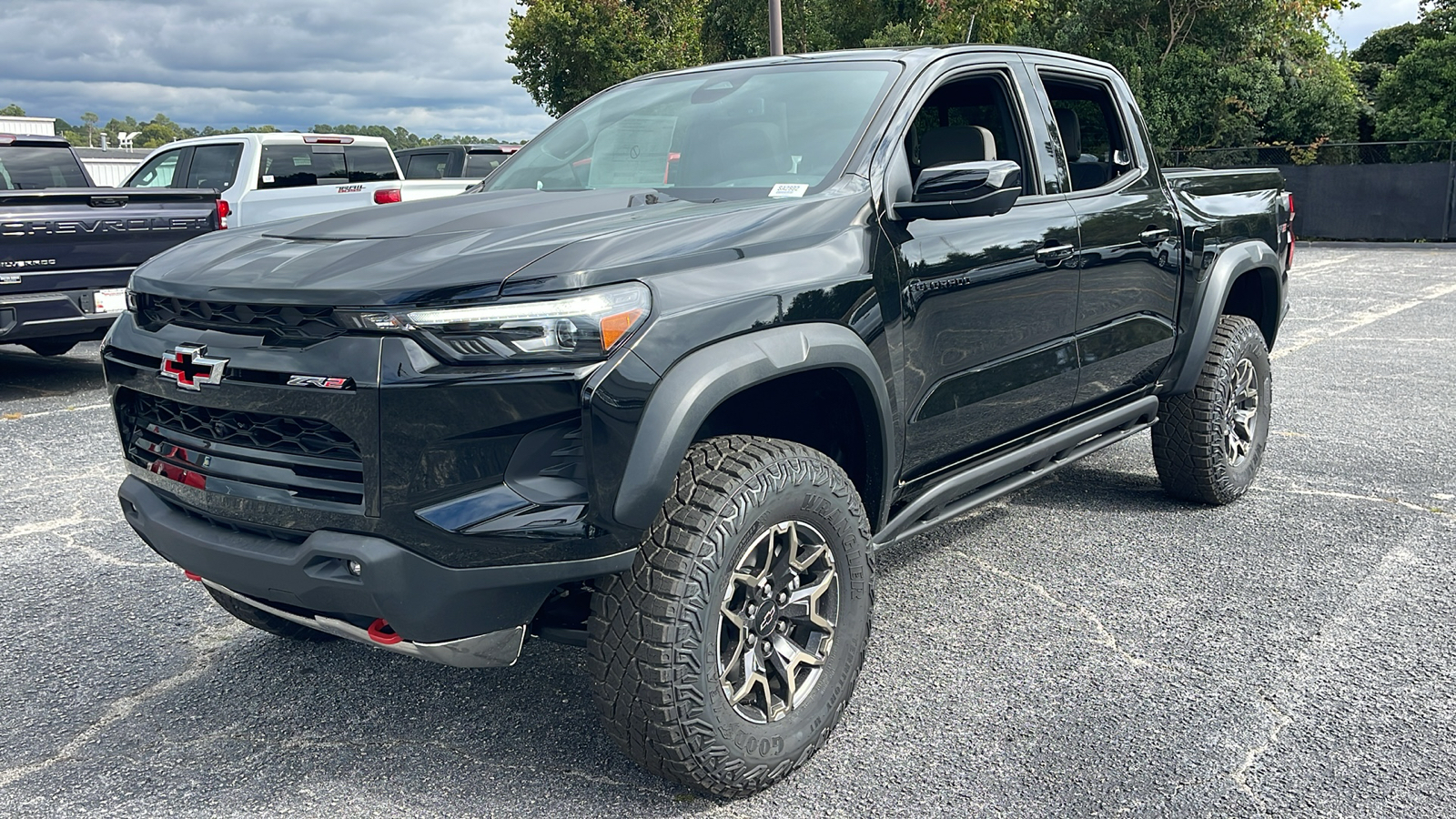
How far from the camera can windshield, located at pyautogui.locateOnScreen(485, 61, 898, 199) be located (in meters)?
3.41

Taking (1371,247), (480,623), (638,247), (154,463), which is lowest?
(1371,247)

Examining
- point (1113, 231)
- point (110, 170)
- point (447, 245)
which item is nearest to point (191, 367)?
point (447, 245)

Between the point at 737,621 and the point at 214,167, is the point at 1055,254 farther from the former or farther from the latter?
the point at 214,167

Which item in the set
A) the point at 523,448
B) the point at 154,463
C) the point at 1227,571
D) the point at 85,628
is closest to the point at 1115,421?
the point at 1227,571

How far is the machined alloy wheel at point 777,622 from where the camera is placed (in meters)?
2.79

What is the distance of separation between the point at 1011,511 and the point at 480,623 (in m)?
3.14

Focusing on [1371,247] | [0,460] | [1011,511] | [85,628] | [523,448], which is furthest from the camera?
[1371,247]

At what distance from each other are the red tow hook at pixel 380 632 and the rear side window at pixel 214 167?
10611 millimetres

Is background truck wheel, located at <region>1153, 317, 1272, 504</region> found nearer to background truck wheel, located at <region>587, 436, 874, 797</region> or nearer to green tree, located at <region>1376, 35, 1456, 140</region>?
background truck wheel, located at <region>587, 436, 874, 797</region>

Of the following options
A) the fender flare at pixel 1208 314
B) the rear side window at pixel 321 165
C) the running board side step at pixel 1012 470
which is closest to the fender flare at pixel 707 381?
the running board side step at pixel 1012 470

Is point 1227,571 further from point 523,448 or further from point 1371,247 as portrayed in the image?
point 1371,247

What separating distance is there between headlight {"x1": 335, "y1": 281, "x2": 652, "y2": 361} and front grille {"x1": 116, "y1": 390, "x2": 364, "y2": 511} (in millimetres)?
280

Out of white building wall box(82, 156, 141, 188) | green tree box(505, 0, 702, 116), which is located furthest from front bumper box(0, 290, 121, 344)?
white building wall box(82, 156, 141, 188)

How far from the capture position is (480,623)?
8.21 feet
